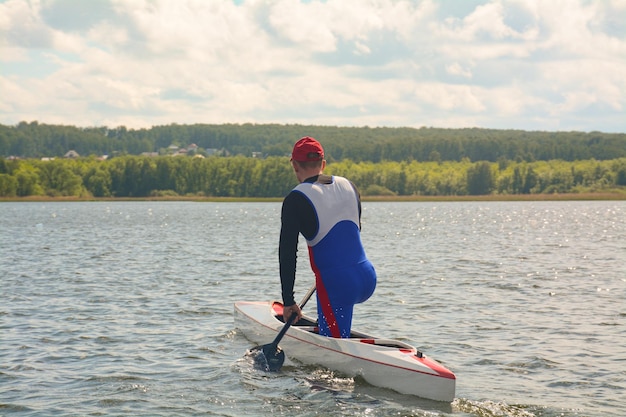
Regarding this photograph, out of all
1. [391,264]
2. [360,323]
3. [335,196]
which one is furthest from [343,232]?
[391,264]

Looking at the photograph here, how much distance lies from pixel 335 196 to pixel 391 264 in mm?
22268

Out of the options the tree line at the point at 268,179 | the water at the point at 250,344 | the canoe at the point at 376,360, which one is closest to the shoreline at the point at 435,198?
the tree line at the point at 268,179

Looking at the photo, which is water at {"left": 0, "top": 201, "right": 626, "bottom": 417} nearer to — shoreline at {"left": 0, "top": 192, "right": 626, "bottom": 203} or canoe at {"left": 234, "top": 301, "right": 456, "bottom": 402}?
canoe at {"left": 234, "top": 301, "right": 456, "bottom": 402}

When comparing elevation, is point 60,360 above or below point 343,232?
below

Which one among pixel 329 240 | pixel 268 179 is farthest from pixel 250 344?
pixel 268 179

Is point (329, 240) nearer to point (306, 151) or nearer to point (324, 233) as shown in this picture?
point (324, 233)

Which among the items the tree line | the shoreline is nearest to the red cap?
the shoreline

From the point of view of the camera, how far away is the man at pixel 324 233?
9406 mm

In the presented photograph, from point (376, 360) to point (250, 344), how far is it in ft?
13.8

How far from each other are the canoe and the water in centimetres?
15

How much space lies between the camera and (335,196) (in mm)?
9570

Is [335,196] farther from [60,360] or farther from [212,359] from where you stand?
[60,360]

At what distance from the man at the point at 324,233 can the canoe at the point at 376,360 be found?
2.08ft

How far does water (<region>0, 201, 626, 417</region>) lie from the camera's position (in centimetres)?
980
